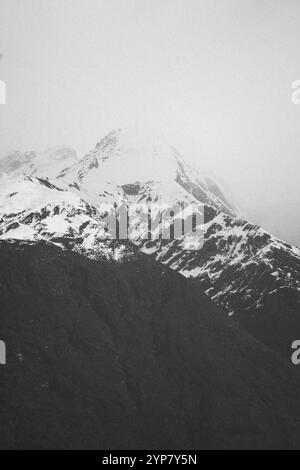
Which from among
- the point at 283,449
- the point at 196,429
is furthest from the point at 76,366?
the point at 283,449

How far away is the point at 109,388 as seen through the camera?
172 m

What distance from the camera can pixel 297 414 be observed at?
7367 inches

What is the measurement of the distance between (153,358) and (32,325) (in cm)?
4512

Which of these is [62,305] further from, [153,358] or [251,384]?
[251,384]

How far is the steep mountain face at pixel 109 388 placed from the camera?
6196 inches

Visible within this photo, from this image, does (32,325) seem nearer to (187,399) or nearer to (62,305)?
(62,305)

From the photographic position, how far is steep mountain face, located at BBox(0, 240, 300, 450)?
157375 millimetres

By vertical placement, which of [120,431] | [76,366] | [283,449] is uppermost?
[76,366]

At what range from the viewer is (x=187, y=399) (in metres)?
184
